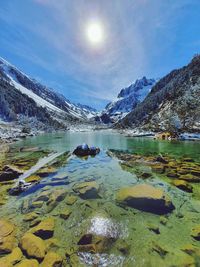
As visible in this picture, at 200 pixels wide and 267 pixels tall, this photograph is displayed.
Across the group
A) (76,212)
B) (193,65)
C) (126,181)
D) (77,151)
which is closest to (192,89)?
(193,65)

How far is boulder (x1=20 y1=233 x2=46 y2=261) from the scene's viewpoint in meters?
7.61

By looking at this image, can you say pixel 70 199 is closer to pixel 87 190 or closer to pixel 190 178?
pixel 87 190

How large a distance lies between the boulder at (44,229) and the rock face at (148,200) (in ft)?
16.4

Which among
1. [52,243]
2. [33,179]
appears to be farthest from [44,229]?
[33,179]

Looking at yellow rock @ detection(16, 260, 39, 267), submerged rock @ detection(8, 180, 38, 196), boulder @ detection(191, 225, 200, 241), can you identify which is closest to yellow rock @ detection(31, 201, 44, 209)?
submerged rock @ detection(8, 180, 38, 196)

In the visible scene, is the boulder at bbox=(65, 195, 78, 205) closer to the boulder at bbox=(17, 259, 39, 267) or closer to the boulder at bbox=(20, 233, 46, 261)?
the boulder at bbox=(20, 233, 46, 261)

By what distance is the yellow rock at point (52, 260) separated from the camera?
7.13 m

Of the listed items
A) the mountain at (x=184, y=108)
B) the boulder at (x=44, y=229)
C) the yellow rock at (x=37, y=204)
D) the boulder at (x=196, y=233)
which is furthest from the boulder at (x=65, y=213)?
the mountain at (x=184, y=108)

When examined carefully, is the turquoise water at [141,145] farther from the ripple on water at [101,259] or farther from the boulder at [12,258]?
the boulder at [12,258]

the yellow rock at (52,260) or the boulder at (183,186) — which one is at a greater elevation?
the boulder at (183,186)

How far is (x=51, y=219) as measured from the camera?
10531mm

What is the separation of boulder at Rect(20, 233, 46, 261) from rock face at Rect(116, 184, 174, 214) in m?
6.01

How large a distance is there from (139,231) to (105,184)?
23.1 feet

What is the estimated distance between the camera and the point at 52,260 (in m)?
7.31
